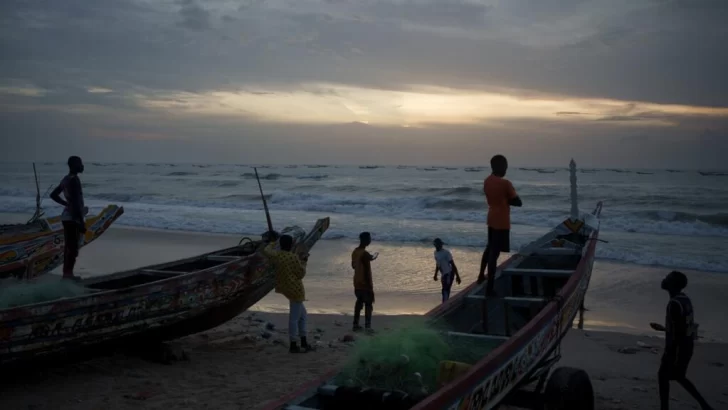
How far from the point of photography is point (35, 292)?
6277mm

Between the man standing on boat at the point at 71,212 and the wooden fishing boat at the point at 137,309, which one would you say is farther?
the man standing on boat at the point at 71,212

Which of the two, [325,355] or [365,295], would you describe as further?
[365,295]

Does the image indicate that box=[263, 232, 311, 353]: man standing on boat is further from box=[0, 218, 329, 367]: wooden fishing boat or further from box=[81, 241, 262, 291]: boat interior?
box=[81, 241, 262, 291]: boat interior

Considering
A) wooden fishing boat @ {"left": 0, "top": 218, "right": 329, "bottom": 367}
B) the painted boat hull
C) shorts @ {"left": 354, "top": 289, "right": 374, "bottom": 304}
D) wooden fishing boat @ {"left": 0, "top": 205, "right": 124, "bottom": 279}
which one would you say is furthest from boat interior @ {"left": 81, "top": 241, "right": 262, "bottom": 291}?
the painted boat hull

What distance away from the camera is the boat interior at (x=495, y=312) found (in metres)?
3.65

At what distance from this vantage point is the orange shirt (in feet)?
20.1

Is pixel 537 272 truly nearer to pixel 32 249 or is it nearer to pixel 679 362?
pixel 679 362

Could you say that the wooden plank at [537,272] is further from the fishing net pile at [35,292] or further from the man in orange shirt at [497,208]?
the fishing net pile at [35,292]

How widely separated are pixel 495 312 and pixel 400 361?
2806 mm

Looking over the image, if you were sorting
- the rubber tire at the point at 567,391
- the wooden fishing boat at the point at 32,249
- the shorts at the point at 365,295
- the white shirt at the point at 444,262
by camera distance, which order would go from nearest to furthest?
the rubber tire at the point at 567,391 < the shorts at the point at 365,295 < the white shirt at the point at 444,262 < the wooden fishing boat at the point at 32,249

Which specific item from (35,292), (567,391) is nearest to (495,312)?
(567,391)

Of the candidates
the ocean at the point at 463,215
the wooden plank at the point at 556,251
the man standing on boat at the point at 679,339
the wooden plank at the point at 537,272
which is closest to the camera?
the man standing on boat at the point at 679,339

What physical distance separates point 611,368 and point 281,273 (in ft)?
14.3

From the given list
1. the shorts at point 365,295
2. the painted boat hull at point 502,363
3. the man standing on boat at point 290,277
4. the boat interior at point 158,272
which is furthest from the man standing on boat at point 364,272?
the painted boat hull at point 502,363
